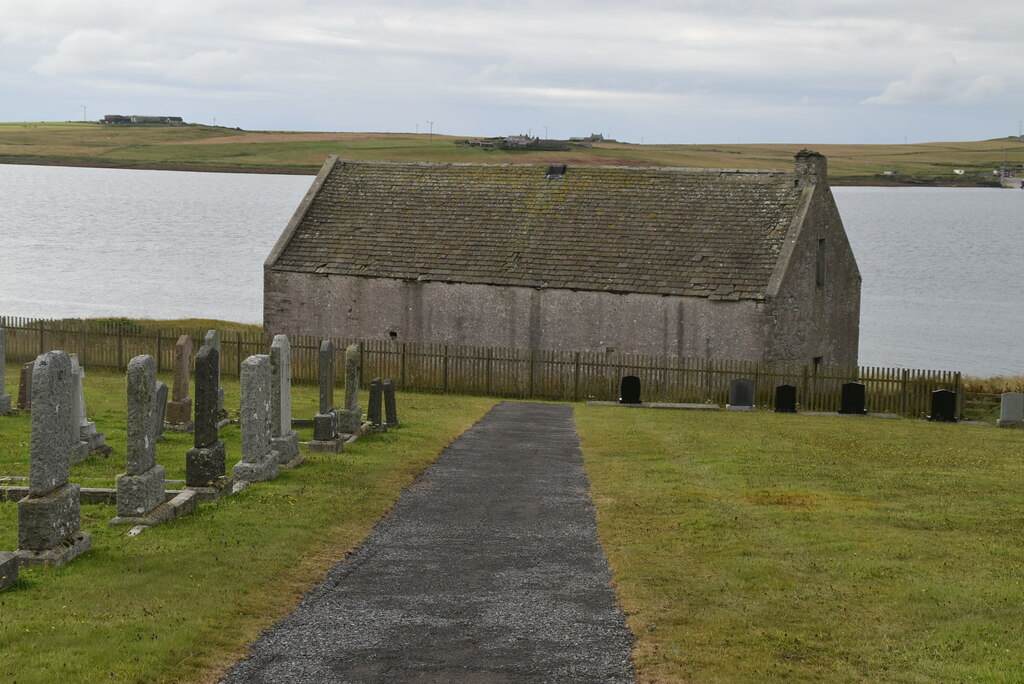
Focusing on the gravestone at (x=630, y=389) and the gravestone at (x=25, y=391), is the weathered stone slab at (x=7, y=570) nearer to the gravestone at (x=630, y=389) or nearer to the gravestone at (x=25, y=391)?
the gravestone at (x=25, y=391)

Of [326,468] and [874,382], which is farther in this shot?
[874,382]

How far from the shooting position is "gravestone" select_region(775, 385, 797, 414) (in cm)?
3003

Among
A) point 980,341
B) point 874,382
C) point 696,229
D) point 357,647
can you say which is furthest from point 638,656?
point 980,341

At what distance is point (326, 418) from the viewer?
1942 cm

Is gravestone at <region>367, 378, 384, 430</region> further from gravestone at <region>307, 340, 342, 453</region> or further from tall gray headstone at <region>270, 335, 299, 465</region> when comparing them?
tall gray headstone at <region>270, 335, 299, 465</region>

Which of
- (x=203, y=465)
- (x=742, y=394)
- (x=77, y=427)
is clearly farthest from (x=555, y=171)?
(x=203, y=465)

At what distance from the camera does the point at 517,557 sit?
13000 millimetres

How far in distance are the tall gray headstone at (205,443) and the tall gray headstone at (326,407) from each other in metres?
4.11

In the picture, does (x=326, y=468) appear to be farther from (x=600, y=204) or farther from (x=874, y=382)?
(x=600, y=204)

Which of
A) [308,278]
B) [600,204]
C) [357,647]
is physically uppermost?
[600,204]

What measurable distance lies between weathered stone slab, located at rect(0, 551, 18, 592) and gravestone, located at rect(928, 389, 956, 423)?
24214 millimetres

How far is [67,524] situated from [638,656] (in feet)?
19.8

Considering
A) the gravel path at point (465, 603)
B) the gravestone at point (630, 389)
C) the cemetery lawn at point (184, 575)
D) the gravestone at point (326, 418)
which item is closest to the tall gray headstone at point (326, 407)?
the gravestone at point (326, 418)

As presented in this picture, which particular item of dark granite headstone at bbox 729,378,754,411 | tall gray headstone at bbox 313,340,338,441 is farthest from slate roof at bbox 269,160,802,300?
tall gray headstone at bbox 313,340,338,441
